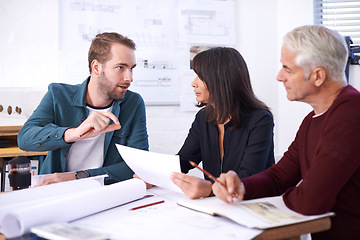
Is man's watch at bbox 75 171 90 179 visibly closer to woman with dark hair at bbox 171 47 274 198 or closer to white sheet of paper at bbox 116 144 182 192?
white sheet of paper at bbox 116 144 182 192

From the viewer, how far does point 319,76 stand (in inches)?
45.8

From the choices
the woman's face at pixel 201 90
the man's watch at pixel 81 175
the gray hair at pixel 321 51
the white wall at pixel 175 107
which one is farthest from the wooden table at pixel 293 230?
the white wall at pixel 175 107

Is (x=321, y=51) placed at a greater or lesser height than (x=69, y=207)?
greater

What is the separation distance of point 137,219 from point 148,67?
1993 mm

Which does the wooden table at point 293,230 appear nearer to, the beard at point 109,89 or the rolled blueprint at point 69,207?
the rolled blueprint at point 69,207

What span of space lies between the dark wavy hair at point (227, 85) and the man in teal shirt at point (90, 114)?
16.3 inches

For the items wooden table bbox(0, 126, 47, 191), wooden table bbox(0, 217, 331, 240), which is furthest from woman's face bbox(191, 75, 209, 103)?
wooden table bbox(0, 126, 47, 191)

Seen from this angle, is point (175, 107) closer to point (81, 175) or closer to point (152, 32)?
point (152, 32)

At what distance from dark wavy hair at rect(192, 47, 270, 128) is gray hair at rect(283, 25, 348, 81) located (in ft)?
1.73

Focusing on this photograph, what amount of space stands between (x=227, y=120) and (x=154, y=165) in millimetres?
560

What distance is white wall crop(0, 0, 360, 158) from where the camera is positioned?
2.68 metres

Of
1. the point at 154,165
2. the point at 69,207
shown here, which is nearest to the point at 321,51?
the point at 154,165

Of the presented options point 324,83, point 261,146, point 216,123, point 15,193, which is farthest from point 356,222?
point 15,193

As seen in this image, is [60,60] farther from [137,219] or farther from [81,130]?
[137,219]
